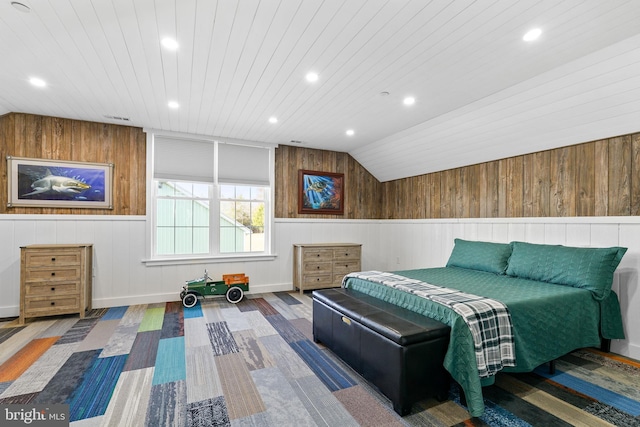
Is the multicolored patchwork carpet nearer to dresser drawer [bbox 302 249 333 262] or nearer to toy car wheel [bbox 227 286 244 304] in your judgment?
toy car wheel [bbox 227 286 244 304]

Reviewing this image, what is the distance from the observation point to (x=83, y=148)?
13.6 feet

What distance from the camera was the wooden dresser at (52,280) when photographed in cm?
348

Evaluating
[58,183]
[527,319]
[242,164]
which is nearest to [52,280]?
[58,183]

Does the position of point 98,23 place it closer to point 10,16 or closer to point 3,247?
point 10,16

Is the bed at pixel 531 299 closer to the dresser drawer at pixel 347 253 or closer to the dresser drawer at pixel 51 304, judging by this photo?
the dresser drawer at pixel 347 253

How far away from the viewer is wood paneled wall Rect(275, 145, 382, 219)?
536cm

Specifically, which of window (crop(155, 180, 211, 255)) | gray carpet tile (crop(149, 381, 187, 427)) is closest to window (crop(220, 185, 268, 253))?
window (crop(155, 180, 211, 255))

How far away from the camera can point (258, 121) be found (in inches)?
163

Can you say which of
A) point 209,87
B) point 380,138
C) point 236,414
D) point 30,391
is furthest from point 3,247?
point 380,138

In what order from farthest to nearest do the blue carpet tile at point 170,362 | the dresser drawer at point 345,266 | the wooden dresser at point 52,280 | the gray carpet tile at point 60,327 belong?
the dresser drawer at point 345,266 < the wooden dresser at point 52,280 < the gray carpet tile at point 60,327 < the blue carpet tile at point 170,362

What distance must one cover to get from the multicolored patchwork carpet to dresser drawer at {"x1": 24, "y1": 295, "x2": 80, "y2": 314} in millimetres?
216

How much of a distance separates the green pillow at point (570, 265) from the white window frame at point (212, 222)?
11.7 feet

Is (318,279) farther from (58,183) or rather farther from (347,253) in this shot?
(58,183)

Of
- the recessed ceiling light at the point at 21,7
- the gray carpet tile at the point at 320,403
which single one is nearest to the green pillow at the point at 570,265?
the gray carpet tile at the point at 320,403
